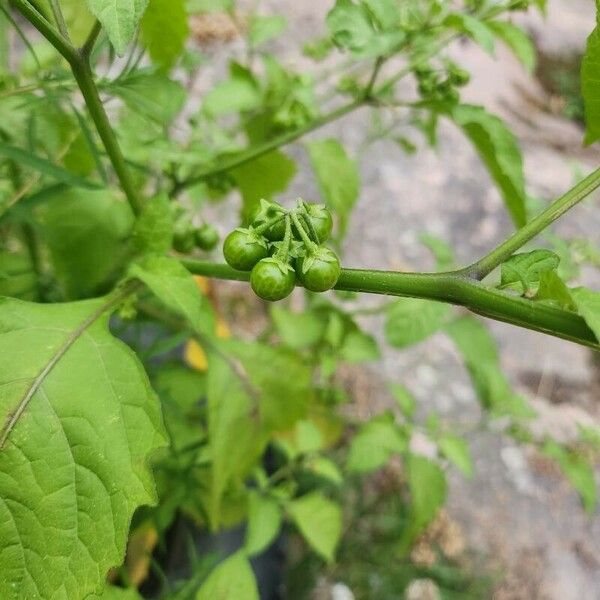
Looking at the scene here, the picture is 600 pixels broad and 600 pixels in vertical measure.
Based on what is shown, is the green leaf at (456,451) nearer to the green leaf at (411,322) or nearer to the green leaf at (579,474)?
the green leaf at (579,474)

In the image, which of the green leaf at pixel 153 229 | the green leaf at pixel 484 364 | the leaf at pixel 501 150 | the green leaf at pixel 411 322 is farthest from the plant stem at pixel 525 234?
the green leaf at pixel 484 364

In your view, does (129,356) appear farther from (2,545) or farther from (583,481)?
(583,481)

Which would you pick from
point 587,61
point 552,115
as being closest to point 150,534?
point 587,61

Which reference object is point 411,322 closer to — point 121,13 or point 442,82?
point 442,82

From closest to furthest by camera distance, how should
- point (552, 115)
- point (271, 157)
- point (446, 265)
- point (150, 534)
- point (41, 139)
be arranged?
1. point (41, 139)
2. point (271, 157)
3. point (150, 534)
4. point (446, 265)
5. point (552, 115)

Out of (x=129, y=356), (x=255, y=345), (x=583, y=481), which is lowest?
(x=583, y=481)

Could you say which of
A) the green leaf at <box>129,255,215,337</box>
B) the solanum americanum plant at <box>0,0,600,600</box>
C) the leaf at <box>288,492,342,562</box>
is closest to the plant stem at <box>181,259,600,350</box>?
the solanum americanum plant at <box>0,0,600,600</box>
